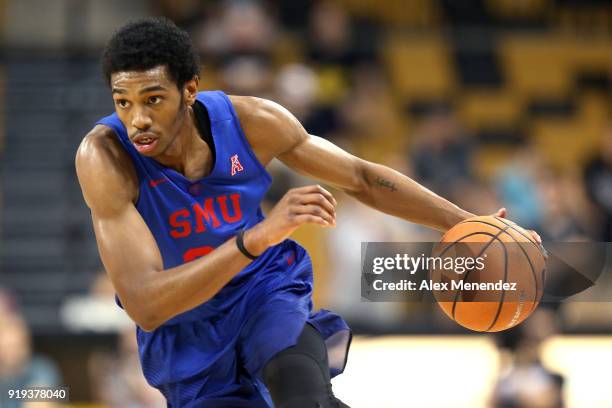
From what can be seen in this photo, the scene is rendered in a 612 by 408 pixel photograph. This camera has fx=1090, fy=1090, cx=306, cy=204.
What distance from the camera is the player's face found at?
3684mm

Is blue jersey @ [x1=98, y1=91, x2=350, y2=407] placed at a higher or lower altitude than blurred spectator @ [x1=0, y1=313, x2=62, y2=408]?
higher

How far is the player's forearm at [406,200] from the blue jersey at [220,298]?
0.52 metres

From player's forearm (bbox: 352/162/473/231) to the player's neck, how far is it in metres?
0.73

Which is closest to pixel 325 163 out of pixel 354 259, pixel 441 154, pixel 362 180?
pixel 362 180

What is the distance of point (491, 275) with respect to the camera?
3.93 meters

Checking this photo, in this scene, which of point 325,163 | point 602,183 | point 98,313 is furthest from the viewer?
point 602,183

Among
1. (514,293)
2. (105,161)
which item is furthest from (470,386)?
(105,161)

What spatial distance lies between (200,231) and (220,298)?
0.85 ft

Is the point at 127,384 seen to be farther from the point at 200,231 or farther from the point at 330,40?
the point at 330,40

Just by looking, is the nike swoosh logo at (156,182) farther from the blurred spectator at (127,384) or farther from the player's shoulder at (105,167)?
the blurred spectator at (127,384)

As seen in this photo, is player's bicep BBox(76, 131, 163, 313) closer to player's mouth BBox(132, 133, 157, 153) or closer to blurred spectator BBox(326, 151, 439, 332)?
player's mouth BBox(132, 133, 157, 153)

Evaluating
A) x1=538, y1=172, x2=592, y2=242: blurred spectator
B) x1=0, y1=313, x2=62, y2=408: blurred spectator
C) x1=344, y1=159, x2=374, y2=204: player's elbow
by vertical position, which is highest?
x1=344, y1=159, x2=374, y2=204: player's elbow

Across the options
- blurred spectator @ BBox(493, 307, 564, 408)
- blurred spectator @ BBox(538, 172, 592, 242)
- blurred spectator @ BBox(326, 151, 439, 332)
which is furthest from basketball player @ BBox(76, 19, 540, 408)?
→ blurred spectator @ BBox(538, 172, 592, 242)

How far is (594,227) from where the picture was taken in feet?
32.5
